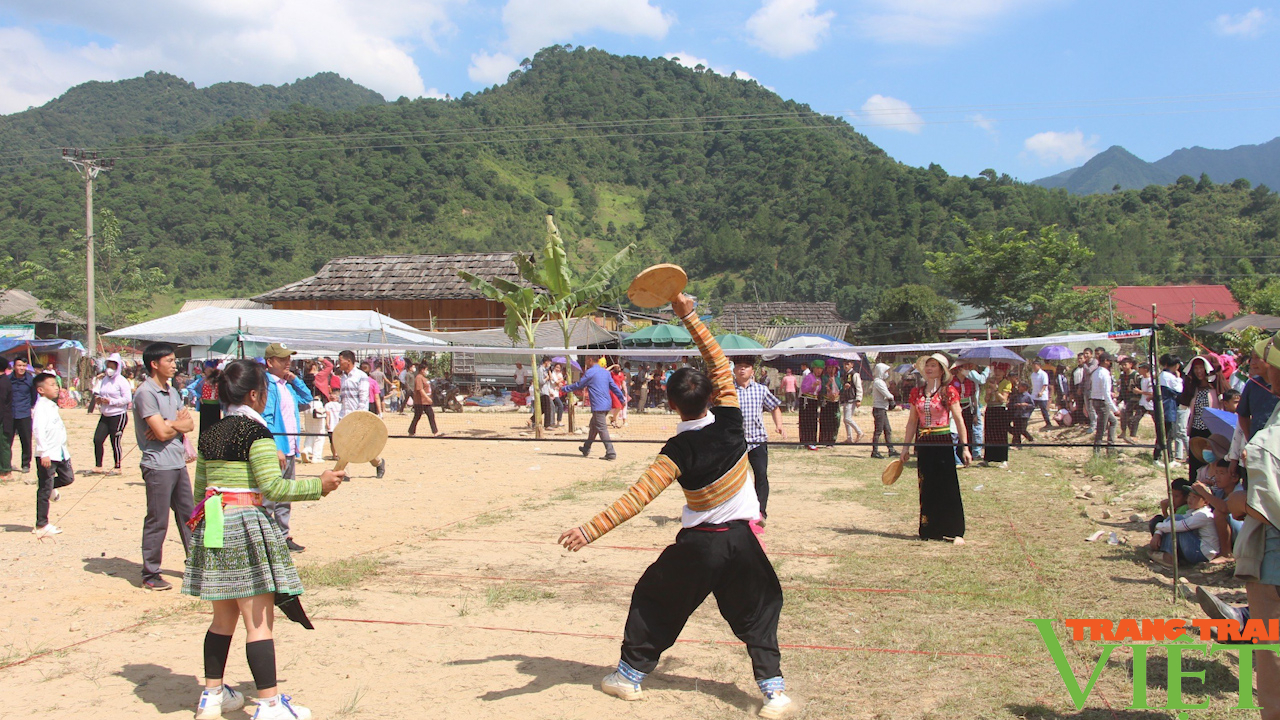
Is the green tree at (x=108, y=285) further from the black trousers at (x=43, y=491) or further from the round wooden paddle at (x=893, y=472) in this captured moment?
the round wooden paddle at (x=893, y=472)

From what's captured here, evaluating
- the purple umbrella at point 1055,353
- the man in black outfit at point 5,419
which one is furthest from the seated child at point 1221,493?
the man in black outfit at point 5,419

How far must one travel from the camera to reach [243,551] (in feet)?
13.1

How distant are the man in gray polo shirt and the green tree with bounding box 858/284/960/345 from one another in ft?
123

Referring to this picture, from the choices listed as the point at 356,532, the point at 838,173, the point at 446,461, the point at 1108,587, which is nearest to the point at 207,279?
the point at 838,173

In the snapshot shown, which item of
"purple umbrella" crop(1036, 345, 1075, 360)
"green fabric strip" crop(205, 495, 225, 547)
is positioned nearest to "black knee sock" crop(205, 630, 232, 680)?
"green fabric strip" crop(205, 495, 225, 547)

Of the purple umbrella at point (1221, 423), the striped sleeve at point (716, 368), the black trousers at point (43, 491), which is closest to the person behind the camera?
the striped sleeve at point (716, 368)

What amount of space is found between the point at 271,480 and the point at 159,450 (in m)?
3.26

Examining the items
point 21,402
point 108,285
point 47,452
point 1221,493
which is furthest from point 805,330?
point 47,452

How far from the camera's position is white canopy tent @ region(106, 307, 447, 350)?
16.3 metres

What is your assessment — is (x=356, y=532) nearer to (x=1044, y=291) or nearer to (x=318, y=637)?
(x=318, y=637)

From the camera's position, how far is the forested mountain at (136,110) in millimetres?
130125

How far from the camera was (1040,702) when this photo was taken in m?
4.31

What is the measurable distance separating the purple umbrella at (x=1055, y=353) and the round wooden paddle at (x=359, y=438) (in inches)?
481

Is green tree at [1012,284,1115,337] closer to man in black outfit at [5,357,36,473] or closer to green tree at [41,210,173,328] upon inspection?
man in black outfit at [5,357,36,473]
